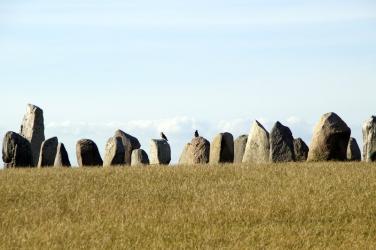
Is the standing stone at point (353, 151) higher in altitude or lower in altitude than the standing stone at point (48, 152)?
higher

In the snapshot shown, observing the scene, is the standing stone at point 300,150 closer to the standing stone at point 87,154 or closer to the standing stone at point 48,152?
the standing stone at point 87,154

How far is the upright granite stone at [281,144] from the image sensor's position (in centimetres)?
2567

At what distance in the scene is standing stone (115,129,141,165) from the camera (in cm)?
3045

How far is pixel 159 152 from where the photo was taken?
96.5 feet

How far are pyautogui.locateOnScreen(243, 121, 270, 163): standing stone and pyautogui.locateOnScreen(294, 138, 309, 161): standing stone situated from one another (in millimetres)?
1692

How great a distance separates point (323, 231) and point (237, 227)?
1704 mm

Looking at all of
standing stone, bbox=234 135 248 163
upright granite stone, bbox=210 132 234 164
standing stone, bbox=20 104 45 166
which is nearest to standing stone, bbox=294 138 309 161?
standing stone, bbox=234 135 248 163

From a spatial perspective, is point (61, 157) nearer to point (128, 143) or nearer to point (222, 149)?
point (128, 143)

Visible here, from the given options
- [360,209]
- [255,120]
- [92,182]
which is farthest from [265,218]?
[255,120]

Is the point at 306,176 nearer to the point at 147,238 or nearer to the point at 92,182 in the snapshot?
the point at 92,182

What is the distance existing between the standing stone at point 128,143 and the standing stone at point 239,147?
13.9ft

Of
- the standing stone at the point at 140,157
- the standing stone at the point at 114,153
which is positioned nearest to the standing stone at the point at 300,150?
the standing stone at the point at 140,157

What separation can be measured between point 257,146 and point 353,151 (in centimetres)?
476

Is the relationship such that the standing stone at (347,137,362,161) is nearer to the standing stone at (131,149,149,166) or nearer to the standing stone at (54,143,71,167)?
the standing stone at (131,149,149,166)
